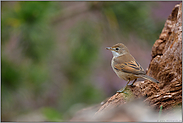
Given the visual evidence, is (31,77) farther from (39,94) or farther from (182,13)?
(182,13)

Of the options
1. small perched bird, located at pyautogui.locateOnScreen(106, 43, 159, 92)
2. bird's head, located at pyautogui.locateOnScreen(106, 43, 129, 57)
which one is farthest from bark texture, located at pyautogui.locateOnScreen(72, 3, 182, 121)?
bird's head, located at pyautogui.locateOnScreen(106, 43, 129, 57)

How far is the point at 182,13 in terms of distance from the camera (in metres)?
3.64

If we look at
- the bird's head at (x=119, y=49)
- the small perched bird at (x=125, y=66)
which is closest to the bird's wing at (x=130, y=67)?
the small perched bird at (x=125, y=66)

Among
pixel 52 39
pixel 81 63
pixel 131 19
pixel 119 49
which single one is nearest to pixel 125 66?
pixel 119 49

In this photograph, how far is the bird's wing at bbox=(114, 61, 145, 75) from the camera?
3.69 m

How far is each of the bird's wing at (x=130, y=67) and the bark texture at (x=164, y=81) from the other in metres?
0.22

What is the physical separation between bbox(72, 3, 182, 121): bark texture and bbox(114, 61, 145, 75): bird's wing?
224 millimetres

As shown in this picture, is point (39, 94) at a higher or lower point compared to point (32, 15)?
lower

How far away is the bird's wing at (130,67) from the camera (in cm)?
369

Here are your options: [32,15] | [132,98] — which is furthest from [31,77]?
[132,98]

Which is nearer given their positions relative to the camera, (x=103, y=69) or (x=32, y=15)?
(x=32, y=15)

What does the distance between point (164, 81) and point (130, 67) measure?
0.64m

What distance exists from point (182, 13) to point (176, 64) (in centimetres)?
93

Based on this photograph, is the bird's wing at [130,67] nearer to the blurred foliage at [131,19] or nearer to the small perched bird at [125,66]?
the small perched bird at [125,66]
